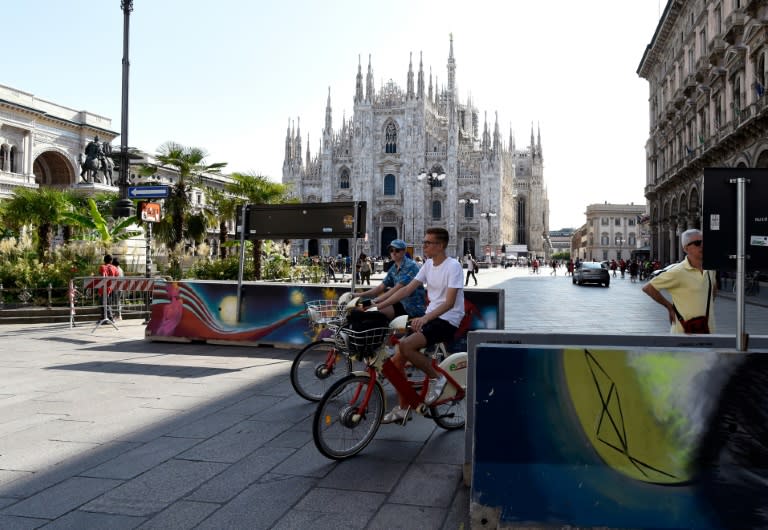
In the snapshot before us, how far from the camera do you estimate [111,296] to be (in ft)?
40.4

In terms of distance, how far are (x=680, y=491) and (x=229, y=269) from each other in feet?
47.7

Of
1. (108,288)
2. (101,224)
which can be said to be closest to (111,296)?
(108,288)

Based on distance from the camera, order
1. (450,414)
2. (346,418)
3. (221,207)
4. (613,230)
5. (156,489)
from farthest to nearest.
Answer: (613,230) < (221,207) < (450,414) < (346,418) < (156,489)

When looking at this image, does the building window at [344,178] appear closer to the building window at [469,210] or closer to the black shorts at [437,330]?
the building window at [469,210]

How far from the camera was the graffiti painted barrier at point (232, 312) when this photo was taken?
360 inches

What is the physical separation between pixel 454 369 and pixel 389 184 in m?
68.7

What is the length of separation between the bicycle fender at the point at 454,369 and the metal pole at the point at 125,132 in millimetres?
11216

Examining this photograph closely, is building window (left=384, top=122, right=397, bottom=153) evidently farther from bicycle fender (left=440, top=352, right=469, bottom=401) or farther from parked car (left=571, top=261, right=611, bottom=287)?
bicycle fender (left=440, top=352, right=469, bottom=401)

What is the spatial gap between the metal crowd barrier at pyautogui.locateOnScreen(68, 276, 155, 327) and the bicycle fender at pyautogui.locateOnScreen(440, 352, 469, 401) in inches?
314

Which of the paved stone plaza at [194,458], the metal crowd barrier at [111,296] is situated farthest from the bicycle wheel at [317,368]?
the metal crowd barrier at [111,296]

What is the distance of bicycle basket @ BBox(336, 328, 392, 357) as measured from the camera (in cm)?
428

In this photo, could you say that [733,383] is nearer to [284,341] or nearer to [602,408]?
[602,408]

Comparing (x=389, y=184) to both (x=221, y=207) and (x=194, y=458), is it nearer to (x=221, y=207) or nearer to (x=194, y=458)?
(x=221, y=207)

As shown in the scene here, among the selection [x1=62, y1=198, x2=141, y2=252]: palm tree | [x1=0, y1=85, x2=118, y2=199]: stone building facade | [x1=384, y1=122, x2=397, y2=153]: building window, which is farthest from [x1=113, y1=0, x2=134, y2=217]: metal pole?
[x1=384, y1=122, x2=397, y2=153]: building window
